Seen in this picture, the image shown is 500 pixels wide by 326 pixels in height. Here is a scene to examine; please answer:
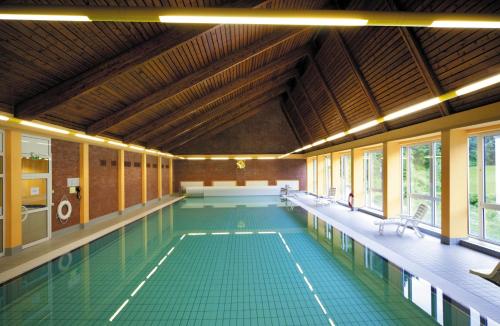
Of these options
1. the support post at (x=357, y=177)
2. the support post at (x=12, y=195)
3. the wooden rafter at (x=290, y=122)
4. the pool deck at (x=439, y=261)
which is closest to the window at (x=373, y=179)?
the support post at (x=357, y=177)

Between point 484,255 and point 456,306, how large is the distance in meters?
2.41

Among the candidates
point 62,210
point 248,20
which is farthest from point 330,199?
point 248,20

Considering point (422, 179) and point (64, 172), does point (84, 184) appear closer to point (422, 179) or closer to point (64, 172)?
point (64, 172)

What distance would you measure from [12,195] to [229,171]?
13.2 meters

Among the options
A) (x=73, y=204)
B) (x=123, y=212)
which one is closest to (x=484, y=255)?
(x=73, y=204)

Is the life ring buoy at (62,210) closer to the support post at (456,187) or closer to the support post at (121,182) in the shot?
the support post at (121,182)

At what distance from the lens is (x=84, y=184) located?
7203 millimetres

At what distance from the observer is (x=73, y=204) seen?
6852mm

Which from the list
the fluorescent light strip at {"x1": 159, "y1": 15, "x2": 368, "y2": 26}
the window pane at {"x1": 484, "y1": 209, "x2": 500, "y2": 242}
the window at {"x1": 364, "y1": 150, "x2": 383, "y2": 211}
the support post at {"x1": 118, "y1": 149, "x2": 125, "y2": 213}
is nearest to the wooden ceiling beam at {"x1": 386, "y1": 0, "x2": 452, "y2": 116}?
the window pane at {"x1": 484, "y1": 209, "x2": 500, "y2": 242}

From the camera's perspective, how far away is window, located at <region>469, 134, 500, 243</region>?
192 inches

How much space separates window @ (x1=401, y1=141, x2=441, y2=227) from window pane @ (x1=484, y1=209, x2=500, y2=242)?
124 cm

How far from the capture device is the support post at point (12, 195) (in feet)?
15.8

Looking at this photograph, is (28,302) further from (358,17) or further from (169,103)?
(169,103)

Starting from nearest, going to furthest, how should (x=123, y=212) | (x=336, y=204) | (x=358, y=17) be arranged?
(x=358, y=17) → (x=123, y=212) → (x=336, y=204)
